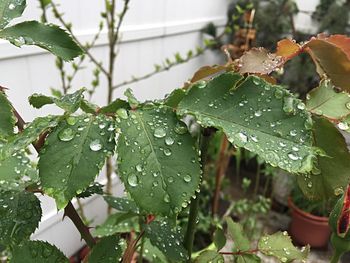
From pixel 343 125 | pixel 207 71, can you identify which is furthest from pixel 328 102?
pixel 207 71

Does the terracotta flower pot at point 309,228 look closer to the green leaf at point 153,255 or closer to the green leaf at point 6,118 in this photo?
the green leaf at point 153,255

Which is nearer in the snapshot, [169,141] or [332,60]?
[169,141]

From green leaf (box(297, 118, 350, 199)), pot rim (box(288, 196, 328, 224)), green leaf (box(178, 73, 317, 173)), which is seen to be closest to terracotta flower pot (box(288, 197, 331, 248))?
pot rim (box(288, 196, 328, 224))

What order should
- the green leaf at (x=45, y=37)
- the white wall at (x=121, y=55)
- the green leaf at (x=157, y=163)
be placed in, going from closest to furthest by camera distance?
the green leaf at (x=157, y=163)
the green leaf at (x=45, y=37)
the white wall at (x=121, y=55)

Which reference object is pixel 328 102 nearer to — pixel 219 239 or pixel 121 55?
pixel 219 239

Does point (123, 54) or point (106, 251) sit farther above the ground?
point (106, 251)

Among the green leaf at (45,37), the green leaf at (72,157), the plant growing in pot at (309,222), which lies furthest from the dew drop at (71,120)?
the plant growing in pot at (309,222)
